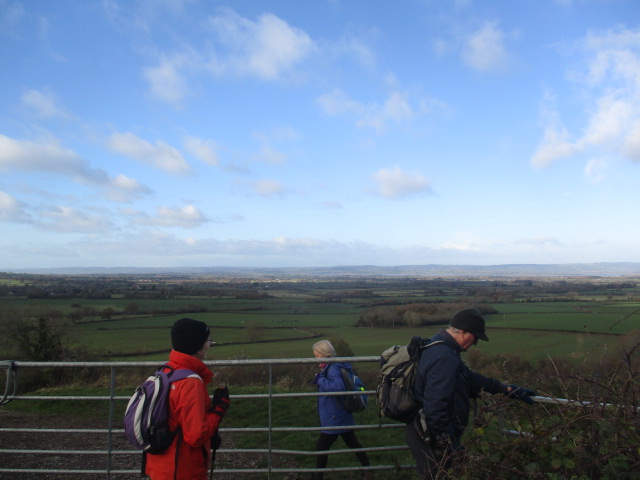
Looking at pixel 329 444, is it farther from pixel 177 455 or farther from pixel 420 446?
pixel 177 455

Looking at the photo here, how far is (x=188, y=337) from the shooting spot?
2906mm

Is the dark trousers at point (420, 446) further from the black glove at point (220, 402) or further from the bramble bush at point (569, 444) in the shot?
the black glove at point (220, 402)

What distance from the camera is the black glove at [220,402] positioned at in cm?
280

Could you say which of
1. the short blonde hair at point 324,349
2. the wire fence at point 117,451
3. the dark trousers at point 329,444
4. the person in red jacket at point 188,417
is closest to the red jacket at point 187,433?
the person in red jacket at point 188,417

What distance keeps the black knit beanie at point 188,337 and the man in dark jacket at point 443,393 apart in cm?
153

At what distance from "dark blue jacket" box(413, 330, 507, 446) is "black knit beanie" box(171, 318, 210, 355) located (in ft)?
5.01

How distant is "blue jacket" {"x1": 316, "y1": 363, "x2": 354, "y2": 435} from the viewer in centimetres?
443

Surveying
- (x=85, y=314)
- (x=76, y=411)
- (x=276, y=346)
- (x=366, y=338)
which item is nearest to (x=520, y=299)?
(x=366, y=338)

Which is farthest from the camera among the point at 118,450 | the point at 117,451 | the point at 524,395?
the point at 118,450

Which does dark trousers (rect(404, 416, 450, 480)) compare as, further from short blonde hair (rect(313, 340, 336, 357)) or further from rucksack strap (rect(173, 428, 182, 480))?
rucksack strap (rect(173, 428, 182, 480))

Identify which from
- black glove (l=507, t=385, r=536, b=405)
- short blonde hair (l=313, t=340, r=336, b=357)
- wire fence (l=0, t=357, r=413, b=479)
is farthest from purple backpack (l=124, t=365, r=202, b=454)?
black glove (l=507, t=385, r=536, b=405)

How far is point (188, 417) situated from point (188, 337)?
50cm

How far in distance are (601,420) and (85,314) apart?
4534 centimetres

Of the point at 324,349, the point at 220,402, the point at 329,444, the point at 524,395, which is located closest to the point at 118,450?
the point at 329,444
